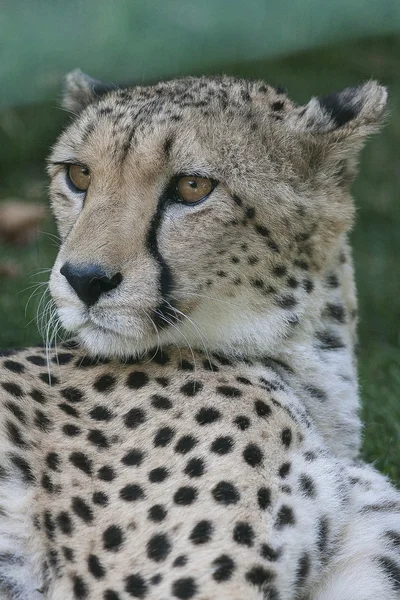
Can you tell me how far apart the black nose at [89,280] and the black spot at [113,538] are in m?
0.53

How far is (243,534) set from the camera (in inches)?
90.4

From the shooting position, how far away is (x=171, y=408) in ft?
8.39

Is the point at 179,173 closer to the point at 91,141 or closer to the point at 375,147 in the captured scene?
the point at 91,141

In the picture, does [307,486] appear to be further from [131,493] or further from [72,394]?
[72,394]

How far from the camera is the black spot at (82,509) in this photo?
243cm

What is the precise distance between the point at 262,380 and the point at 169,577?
614 millimetres

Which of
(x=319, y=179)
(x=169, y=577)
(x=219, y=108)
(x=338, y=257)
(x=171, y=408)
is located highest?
(x=219, y=108)

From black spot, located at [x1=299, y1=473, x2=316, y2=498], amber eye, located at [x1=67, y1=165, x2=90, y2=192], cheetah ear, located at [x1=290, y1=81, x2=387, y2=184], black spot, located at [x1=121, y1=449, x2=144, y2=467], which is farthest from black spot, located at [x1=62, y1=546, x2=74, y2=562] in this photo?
cheetah ear, located at [x1=290, y1=81, x2=387, y2=184]

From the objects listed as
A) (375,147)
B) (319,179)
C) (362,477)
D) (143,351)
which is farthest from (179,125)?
(375,147)

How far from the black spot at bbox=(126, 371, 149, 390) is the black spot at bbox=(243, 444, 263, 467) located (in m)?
0.36

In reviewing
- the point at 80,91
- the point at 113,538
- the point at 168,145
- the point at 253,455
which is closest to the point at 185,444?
the point at 253,455

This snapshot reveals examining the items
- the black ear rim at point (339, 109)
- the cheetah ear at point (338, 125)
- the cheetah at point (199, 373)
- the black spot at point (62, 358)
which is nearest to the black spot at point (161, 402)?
the cheetah at point (199, 373)

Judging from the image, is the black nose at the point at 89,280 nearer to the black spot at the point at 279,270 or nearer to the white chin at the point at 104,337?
the white chin at the point at 104,337

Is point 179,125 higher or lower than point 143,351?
higher
